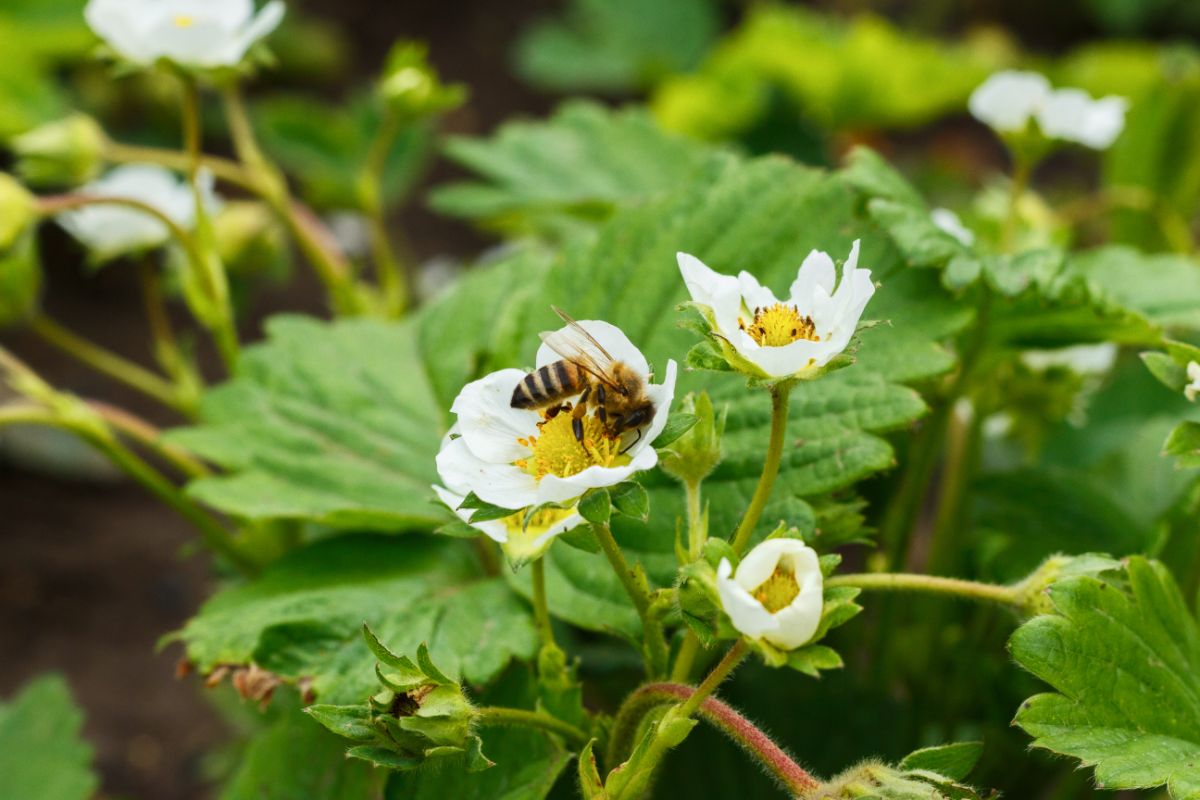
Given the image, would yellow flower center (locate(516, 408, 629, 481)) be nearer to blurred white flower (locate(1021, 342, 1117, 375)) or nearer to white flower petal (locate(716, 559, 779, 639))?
white flower petal (locate(716, 559, 779, 639))

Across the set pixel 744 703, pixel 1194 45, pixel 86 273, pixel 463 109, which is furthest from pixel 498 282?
pixel 1194 45

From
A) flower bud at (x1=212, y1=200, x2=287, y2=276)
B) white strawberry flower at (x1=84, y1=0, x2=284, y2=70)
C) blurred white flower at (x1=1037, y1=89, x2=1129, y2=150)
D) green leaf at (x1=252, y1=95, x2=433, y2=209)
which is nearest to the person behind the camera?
white strawberry flower at (x1=84, y1=0, x2=284, y2=70)

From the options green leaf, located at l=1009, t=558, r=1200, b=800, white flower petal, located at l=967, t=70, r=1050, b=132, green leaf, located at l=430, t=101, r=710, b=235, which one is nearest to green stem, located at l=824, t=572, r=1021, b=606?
green leaf, located at l=1009, t=558, r=1200, b=800

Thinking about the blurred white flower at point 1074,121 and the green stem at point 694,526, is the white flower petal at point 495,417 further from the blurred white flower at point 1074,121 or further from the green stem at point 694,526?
the blurred white flower at point 1074,121

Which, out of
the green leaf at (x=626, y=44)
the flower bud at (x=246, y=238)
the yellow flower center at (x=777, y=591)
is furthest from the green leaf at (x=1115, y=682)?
the green leaf at (x=626, y=44)

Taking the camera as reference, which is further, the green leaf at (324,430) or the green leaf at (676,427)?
the green leaf at (324,430)

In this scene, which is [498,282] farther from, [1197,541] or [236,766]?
[236,766]

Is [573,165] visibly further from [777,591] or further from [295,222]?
[777,591]

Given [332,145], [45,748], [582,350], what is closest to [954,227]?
[582,350]
